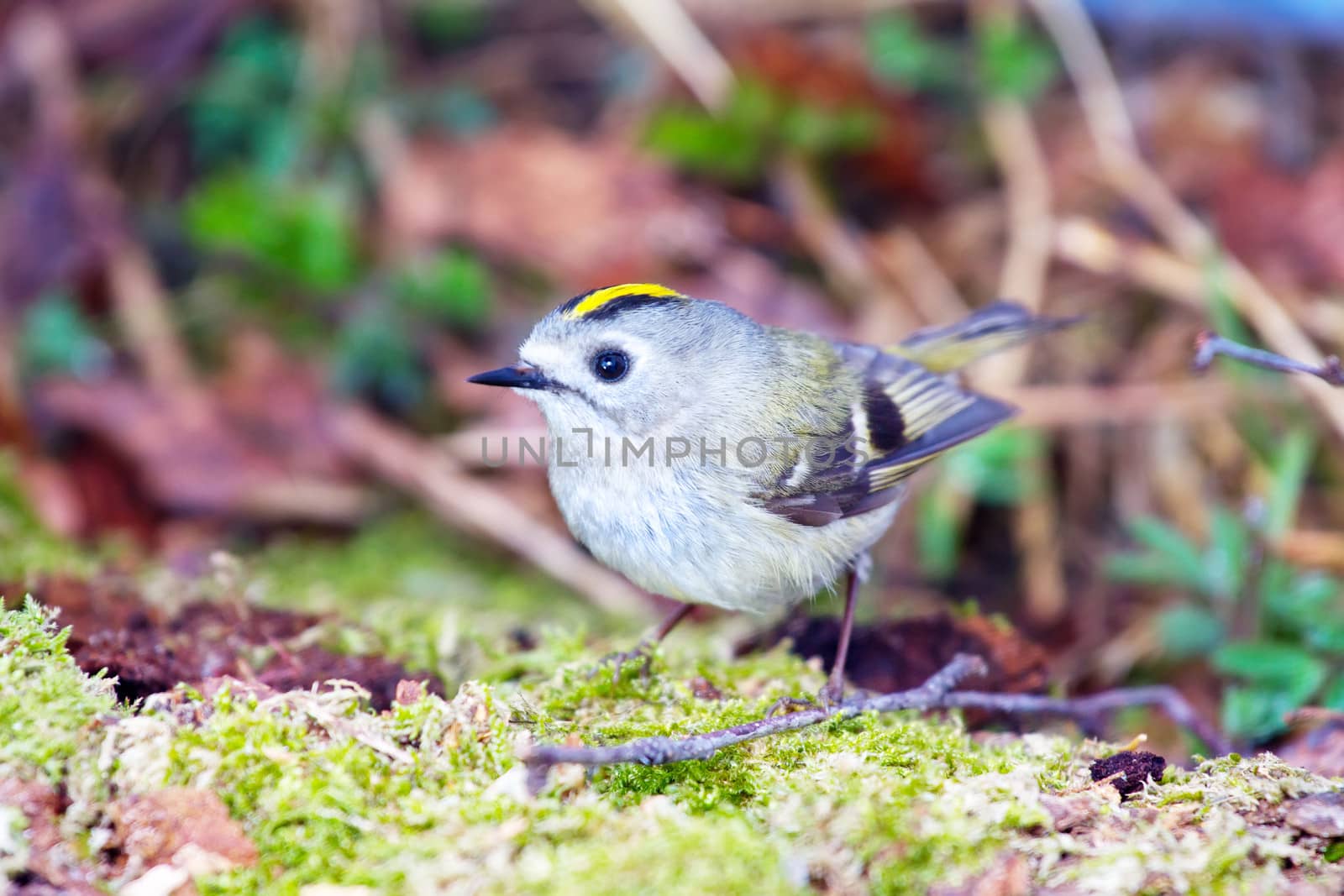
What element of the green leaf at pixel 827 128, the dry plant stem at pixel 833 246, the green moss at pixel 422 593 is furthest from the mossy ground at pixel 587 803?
the green leaf at pixel 827 128

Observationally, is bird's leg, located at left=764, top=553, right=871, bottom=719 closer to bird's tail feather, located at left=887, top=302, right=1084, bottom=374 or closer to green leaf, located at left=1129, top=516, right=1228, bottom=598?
bird's tail feather, located at left=887, top=302, right=1084, bottom=374

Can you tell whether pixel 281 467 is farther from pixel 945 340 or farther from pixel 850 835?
pixel 850 835

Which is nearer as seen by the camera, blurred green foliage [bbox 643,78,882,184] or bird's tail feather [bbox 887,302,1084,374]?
bird's tail feather [bbox 887,302,1084,374]

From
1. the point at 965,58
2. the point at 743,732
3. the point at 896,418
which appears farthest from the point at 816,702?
the point at 965,58

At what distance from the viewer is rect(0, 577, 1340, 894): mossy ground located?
5.48 feet

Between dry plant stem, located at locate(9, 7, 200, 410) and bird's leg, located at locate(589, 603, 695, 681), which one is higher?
dry plant stem, located at locate(9, 7, 200, 410)

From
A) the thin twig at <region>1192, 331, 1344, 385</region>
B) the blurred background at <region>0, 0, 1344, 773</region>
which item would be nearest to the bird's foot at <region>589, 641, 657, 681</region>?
the blurred background at <region>0, 0, 1344, 773</region>

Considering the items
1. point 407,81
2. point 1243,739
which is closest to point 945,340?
point 1243,739

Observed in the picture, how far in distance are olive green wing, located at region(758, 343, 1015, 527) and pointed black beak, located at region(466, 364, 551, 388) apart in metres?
0.59

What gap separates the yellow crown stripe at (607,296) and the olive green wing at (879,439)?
1.78 ft

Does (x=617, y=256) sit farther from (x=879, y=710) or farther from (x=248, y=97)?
(x=879, y=710)

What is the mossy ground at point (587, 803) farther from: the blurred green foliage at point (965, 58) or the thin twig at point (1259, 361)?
the blurred green foliage at point (965, 58)

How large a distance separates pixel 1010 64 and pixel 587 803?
4.01m

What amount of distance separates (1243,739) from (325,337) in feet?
11.9
